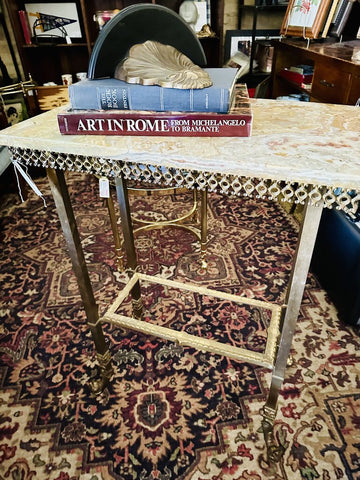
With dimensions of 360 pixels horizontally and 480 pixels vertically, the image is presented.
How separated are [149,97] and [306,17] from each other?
2305 millimetres

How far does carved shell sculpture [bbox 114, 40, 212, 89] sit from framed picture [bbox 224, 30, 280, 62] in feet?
8.96

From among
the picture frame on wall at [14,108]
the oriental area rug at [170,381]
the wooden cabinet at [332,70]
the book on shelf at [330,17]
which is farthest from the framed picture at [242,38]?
the oriental area rug at [170,381]

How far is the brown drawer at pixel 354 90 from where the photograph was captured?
1719mm

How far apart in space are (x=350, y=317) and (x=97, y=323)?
3.65 ft

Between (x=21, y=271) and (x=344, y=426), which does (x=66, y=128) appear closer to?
(x=344, y=426)

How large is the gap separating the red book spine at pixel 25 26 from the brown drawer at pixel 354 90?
2.84 metres

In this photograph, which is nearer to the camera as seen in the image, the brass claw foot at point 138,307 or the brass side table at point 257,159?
the brass side table at point 257,159

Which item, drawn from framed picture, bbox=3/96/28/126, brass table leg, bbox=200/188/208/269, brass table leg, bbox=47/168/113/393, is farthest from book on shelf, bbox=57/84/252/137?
framed picture, bbox=3/96/28/126

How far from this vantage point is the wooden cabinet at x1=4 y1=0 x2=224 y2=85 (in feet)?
9.91

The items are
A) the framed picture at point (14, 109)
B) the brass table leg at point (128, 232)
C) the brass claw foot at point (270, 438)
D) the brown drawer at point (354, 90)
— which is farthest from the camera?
the framed picture at point (14, 109)

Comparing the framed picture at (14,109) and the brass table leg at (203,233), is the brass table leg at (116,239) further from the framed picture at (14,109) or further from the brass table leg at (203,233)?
the framed picture at (14,109)

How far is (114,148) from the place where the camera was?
2.37ft

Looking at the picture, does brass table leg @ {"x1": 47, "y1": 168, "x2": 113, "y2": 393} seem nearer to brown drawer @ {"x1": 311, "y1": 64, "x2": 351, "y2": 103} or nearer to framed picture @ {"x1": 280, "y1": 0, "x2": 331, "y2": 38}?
brown drawer @ {"x1": 311, "y1": 64, "x2": 351, "y2": 103}

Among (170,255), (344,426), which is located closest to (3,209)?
(170,255)
